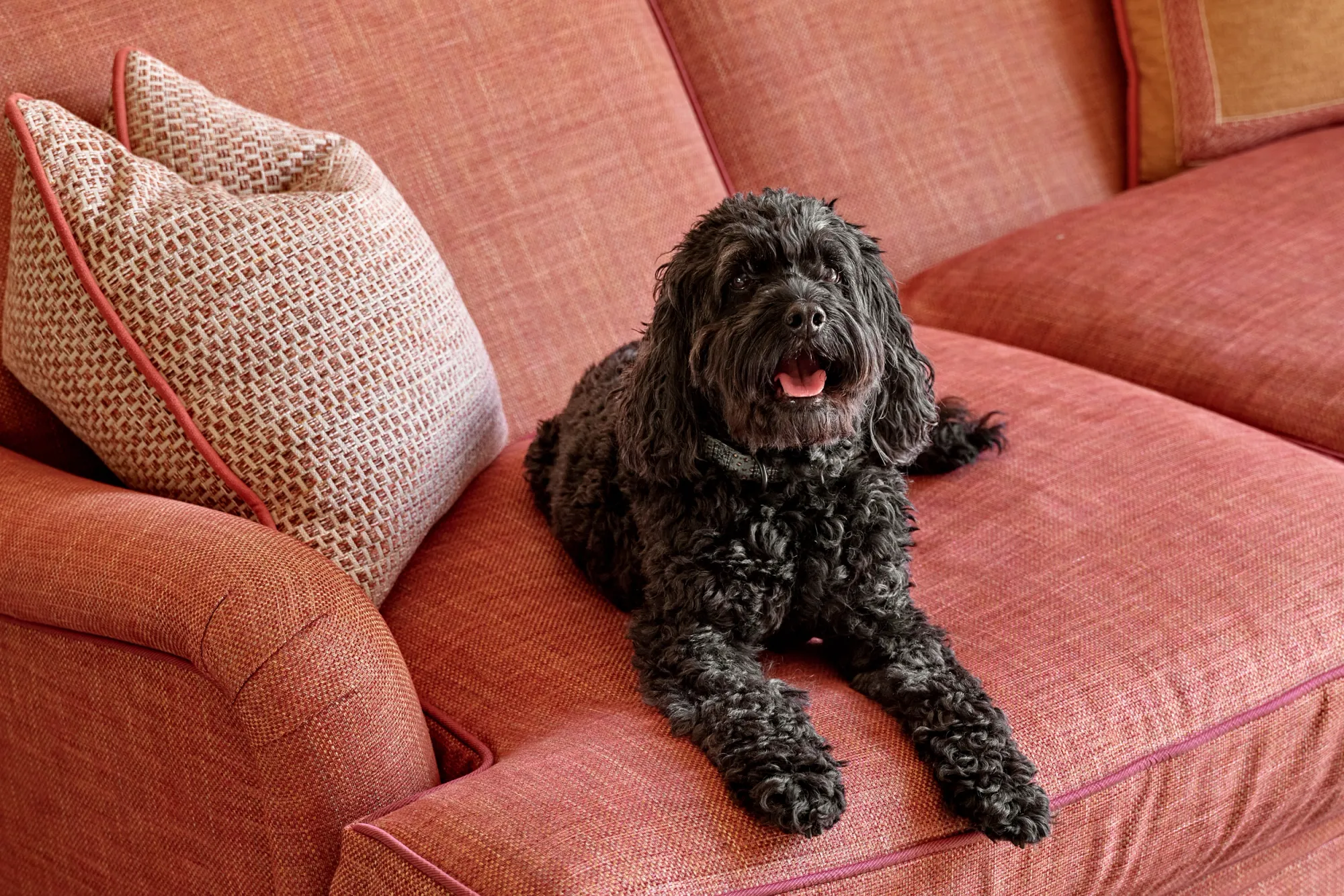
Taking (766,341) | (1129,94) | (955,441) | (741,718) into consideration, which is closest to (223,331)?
(766,341)

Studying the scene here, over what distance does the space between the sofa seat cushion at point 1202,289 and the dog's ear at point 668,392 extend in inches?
42.2

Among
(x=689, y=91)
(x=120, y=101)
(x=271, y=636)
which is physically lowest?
(x=271, y=636)

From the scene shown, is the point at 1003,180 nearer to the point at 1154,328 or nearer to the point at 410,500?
the point at 1154,328

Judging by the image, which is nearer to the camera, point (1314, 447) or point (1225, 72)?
point (1314, 447)

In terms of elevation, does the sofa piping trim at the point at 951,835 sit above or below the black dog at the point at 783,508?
below

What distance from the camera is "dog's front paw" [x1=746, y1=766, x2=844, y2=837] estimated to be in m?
1.26

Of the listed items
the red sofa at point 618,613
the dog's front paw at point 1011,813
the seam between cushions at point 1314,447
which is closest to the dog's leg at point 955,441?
the red sofa at point 618,613

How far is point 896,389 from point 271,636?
2.50 ft

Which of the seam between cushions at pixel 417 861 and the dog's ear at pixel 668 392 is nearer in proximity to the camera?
the seam between cushions at pixel 417 861

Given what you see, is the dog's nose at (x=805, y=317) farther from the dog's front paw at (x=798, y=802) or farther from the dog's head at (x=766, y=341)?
the dog's front paw at (x=798, y=802)

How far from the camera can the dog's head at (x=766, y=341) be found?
4.56 feet

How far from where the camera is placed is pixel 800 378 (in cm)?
142

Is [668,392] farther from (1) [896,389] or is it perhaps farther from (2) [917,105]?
(2) [917,105]

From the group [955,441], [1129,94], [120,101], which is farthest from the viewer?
[1129,94]
